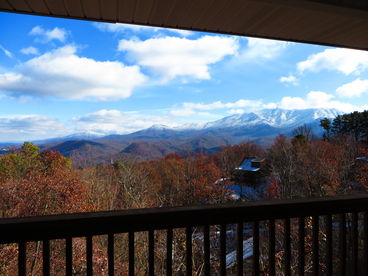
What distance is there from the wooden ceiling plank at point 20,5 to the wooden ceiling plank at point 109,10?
0.52 metres

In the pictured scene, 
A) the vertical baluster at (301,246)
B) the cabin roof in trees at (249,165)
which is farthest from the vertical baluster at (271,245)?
the cabin roof in trees at (249,165)

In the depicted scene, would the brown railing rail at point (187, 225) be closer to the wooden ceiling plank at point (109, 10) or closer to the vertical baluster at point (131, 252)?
the vertical baluster at point (131, 252)

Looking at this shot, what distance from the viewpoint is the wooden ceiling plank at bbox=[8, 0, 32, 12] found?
161 cm

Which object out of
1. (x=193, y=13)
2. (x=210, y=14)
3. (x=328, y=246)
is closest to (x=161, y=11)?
(x=193, y=13)

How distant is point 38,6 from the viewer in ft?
5.59

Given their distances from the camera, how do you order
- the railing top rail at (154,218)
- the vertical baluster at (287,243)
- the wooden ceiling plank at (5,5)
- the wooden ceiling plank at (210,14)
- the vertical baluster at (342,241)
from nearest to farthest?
1. the railing top rail at (154,218)
2. the vertical baluster at (287,243)
3. the vertical baluster at (342,241)
4. the wooden ceiling plank at (5,5)
5. the wooden ceiling plank at (210,14)

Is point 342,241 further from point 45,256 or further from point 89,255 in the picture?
point 45,256

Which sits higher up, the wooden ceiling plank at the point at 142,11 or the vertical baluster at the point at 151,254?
the wooden ceiling plank at the point at 142,11

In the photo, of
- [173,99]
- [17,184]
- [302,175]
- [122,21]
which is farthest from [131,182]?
[173,99]

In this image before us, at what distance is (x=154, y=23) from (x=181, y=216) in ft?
5.17

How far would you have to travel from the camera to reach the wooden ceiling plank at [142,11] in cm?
166

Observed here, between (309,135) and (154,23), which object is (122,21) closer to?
(154,23)

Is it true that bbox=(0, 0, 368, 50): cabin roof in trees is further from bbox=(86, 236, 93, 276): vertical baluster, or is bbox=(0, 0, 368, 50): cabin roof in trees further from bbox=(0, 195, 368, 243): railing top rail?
bbox=(86, 236, 93, 276): vertical baluster

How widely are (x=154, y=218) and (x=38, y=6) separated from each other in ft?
5.67
